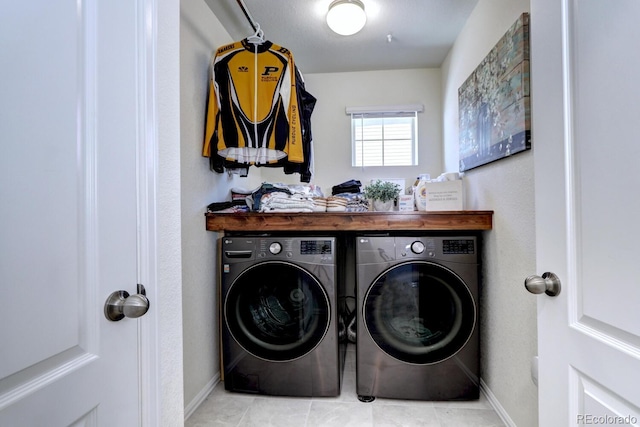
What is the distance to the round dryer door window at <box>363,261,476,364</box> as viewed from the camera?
155 cm

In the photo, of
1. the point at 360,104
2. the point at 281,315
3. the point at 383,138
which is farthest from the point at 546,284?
the point at 360,104

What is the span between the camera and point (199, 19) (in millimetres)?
1685

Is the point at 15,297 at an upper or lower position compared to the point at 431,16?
lower

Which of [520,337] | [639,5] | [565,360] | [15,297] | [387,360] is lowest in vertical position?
[387,360]

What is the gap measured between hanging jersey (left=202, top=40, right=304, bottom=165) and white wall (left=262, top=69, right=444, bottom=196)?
1.02 meters

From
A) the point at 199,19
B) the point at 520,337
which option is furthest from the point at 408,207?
the point at 199,19

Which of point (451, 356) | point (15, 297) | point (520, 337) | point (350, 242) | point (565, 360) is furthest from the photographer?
point (350, 242)

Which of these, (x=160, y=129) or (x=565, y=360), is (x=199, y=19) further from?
(x=565, y=360)

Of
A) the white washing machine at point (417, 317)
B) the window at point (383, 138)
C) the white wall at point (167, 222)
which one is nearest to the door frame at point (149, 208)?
the white wall at point (167, 222)

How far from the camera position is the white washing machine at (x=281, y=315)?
159cm

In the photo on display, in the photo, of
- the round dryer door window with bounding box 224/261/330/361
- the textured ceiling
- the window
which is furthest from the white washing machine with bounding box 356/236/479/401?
the textured ceiling

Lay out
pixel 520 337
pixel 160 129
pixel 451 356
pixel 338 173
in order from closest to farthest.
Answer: pixel 160 129
pixel 520 337
pixel 451 356
pixel 338 173

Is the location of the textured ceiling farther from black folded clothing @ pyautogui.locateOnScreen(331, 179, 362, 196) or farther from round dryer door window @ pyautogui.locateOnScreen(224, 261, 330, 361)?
round dryer door window @ pyautogui.locateOnScreen(224, 261, 330, 361)

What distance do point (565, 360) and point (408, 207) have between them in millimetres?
1309
